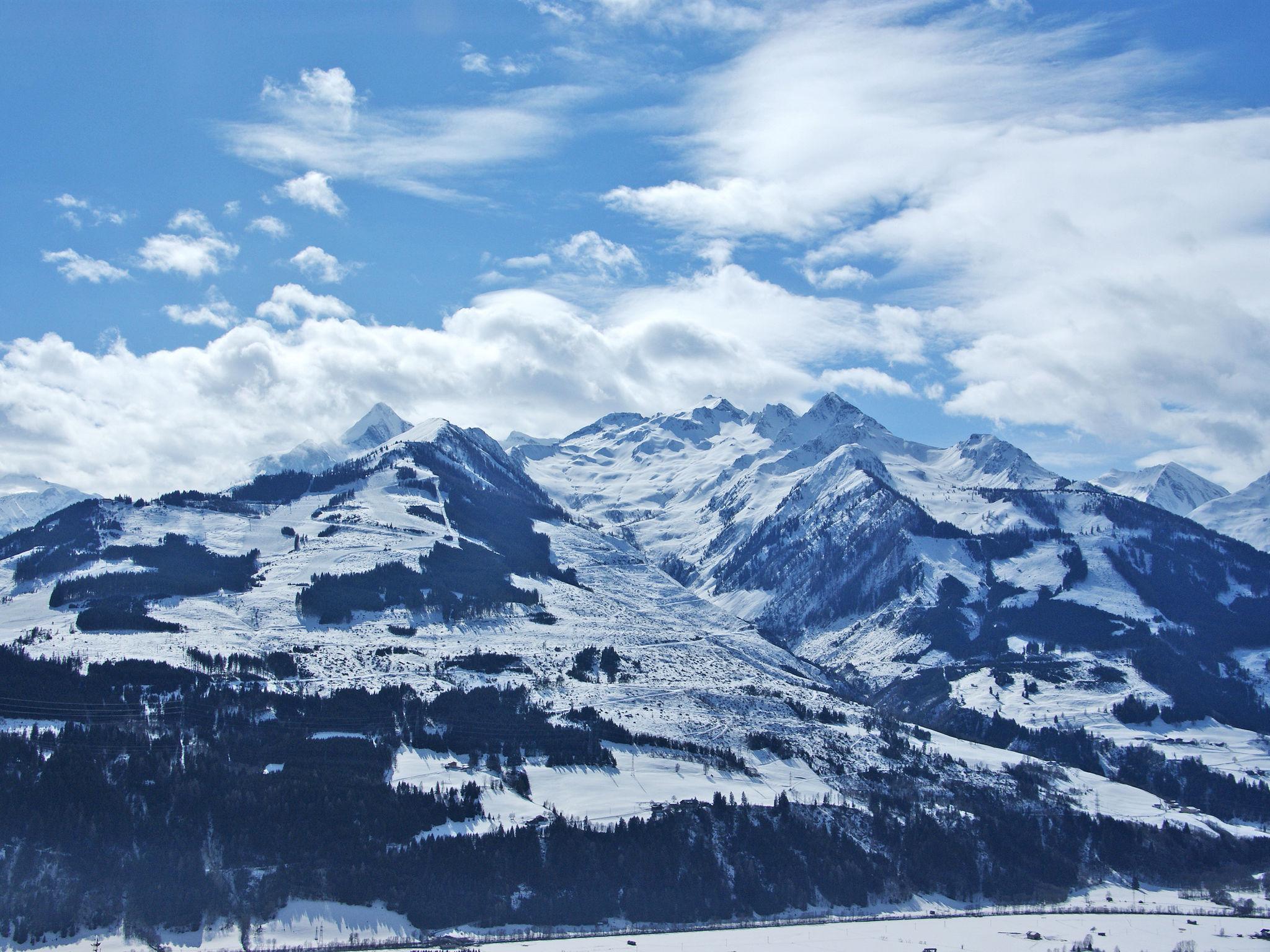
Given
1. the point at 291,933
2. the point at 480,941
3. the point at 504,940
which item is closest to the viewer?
the point at 291,933

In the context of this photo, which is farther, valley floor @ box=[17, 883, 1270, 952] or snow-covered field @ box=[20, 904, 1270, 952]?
snow-covered field @ box=[20, 904, 1270, 952]

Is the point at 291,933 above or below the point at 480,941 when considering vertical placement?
above

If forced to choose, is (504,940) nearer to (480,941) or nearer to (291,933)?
(480,941)

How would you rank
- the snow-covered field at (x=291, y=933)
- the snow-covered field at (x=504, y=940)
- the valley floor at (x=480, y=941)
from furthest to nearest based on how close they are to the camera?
the snow-covered field at (x=504, y=940), the valley floor at (x=480, y=941), the snow-covered field at (x=291, y=933)

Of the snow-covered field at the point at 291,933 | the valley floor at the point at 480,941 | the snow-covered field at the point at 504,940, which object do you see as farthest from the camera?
the snow-covered field at the point at 504,940

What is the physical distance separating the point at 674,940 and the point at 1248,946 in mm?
88085

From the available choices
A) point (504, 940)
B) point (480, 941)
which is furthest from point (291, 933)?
point (504, 940)

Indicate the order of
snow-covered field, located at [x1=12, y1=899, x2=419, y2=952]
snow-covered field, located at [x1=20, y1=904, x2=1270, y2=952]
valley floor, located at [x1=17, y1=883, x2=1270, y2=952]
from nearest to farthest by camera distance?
1. snow-covered field, located at [x1=12, y1=899, x2=419, y2=952]
2. valley floor, located at [x1=17, y1=883, x2=1270, y2=952]
3. snow-covered field, located at [x1=20, y1=904, x2=1270, y2=952]

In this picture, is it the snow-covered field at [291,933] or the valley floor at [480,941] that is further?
the valley floor at [480,941]

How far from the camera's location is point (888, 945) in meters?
193

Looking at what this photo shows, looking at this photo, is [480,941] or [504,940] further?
[504,940]

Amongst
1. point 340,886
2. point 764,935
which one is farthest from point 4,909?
point 764,935

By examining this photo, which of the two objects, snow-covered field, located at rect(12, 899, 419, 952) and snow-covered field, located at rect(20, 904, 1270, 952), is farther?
snow-covered field, located at rect(20, 904, 1270, 952)

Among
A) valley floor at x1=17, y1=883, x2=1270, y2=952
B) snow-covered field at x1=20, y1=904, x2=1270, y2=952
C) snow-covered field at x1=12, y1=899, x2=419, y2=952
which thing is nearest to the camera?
snow-covered field at x1=12, y1=899, x2=419, y2=952
